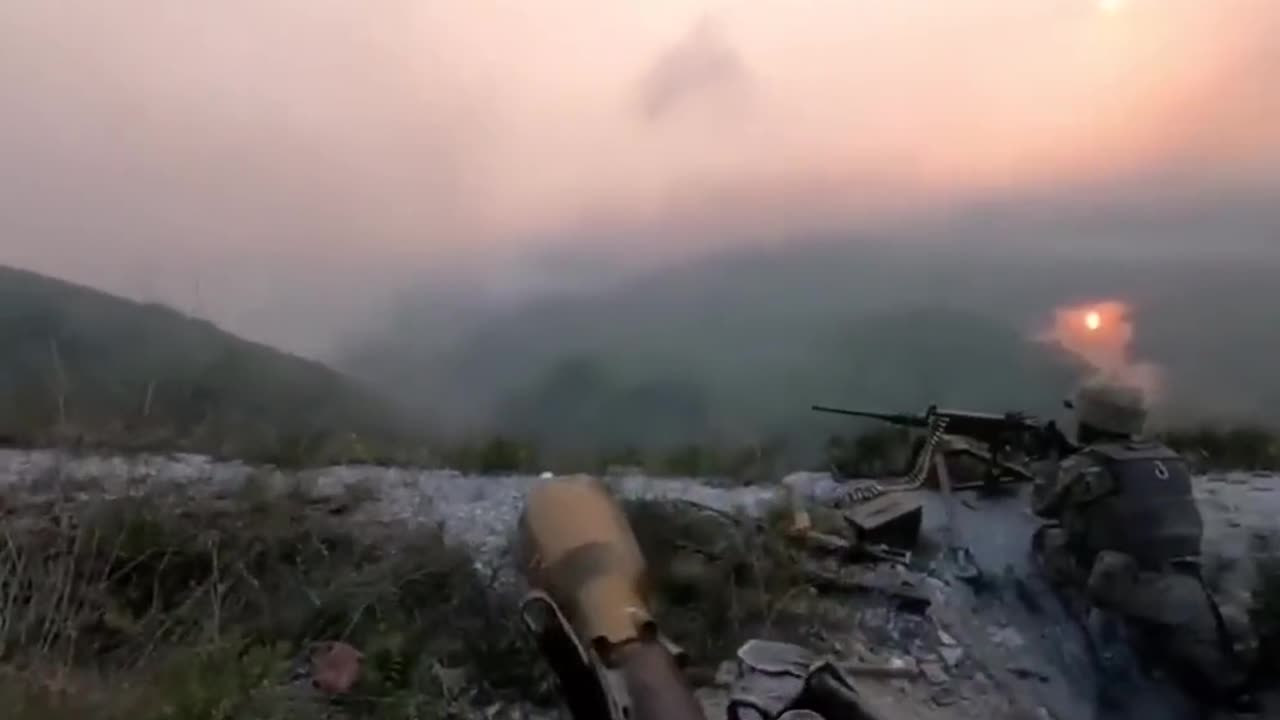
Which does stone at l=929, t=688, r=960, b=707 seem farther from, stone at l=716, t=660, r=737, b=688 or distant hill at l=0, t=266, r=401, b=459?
distant hill at l=0, t=266, r=401, b=459

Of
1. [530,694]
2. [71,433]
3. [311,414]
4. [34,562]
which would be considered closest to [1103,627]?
[530,694]

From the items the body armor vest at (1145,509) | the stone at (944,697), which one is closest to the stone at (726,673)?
the stone at (944,697)

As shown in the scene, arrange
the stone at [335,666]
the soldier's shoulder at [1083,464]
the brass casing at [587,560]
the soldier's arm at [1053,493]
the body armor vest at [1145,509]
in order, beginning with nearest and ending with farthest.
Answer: the brass casing at [587,560] → the stone at [335,666] → the body armor vest at [1145,509] → the soldier's shoulder at [1083,464] → the soldier's arm at [1053,493]

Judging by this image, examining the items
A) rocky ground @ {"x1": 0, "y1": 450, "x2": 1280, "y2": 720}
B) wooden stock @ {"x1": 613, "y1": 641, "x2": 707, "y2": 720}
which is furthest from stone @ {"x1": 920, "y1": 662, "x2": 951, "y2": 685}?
wooden stock @ {"x1": 613, "y1": 641, "x2": 707, "y2": 720}

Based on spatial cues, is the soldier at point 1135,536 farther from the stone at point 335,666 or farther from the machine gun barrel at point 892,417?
the stone at point 335,666

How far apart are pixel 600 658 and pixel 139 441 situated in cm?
589

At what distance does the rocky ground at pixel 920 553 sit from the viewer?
5863 mm

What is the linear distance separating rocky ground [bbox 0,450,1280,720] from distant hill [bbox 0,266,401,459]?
1.58 ft

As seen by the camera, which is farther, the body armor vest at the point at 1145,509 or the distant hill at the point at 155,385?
the distant hill at the point at 155,385

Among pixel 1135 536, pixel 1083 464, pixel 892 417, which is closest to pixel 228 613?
pixel 892 417

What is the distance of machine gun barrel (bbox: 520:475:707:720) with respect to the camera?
3.58 meters

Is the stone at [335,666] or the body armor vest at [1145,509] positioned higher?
the body armor vest at [1145,509]

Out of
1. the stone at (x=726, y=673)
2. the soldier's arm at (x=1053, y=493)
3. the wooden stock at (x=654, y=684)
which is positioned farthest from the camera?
the soldier's arm at (x=1053, y=493)

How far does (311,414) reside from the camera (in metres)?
12.6
